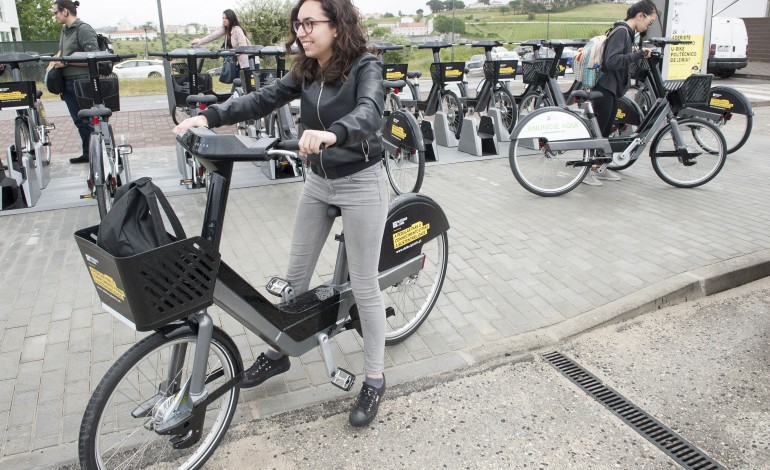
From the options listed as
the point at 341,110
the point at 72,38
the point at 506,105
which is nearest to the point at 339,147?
the point at 341,110

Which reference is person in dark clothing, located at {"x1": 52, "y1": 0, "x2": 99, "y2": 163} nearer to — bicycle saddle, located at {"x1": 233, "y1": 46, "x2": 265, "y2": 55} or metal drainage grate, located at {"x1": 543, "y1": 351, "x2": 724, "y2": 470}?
bicycle saddle, located at {"x1": 233, "y1": 46, "x2": 265, "y2": 55}

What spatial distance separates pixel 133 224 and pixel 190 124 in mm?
505

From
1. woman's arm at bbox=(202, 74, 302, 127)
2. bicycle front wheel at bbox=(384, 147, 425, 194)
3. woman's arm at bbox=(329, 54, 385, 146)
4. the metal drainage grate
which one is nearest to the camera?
woman's arm at bbox=(329, 54, 385, 146)

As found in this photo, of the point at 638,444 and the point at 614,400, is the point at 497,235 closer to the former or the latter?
the point at 614,400

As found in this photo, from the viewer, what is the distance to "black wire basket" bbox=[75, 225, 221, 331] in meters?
2.01

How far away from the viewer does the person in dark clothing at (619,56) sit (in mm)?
6379

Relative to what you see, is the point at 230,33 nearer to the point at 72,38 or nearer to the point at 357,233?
the point at 72,38

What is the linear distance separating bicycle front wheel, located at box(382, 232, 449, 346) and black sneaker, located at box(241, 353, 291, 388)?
77cm

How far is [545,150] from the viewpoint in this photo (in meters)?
6.41

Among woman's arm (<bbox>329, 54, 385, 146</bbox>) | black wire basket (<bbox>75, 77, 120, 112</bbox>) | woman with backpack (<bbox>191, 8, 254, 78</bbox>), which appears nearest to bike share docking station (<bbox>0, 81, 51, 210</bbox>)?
black wire basket (<bbox>75, 77, 120, 112</bbox>)

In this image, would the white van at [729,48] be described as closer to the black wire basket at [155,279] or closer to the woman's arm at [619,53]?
the woman's arm at [619,53]

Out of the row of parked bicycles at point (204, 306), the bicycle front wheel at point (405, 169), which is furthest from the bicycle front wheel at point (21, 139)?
the bicycle front wheel at point (405, 169)

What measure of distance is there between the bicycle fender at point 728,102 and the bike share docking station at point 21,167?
7582 mm

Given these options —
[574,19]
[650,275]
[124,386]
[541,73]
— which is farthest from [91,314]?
[574,19]
